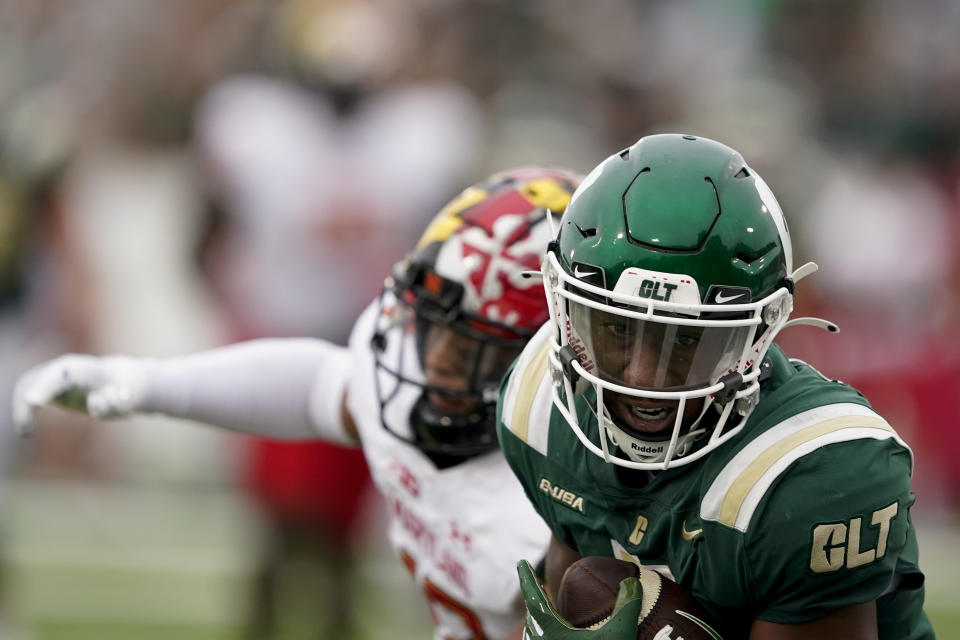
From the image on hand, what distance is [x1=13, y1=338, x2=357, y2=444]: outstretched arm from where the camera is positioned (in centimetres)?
331

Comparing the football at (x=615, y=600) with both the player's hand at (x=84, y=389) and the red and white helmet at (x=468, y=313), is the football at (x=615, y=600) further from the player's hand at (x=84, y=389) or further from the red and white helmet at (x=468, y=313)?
the player's hand at (x=84, y=389)

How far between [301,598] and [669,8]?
6.18 m

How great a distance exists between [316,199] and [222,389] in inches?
97.1

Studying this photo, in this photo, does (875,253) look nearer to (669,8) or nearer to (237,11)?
(669,8)

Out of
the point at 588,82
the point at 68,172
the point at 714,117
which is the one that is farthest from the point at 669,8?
the point at 68,172

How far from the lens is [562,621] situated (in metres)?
2.28

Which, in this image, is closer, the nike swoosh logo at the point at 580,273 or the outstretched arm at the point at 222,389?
the nike swoosh logo at the point at 580,273

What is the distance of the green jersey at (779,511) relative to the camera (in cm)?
216

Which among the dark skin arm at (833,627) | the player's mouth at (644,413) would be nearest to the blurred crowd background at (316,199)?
the player's mouth at (644,413)

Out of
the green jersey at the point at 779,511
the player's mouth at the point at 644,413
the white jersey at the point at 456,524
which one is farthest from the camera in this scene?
the white jersey at the point at 456,524

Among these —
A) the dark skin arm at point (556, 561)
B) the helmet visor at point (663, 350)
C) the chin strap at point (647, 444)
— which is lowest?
the dark skin arm at point (556, 561)

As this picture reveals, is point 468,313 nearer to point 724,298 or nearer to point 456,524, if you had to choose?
point 456,524

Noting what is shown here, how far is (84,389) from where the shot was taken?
334cm

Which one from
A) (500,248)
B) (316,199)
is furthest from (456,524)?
(316,199)
